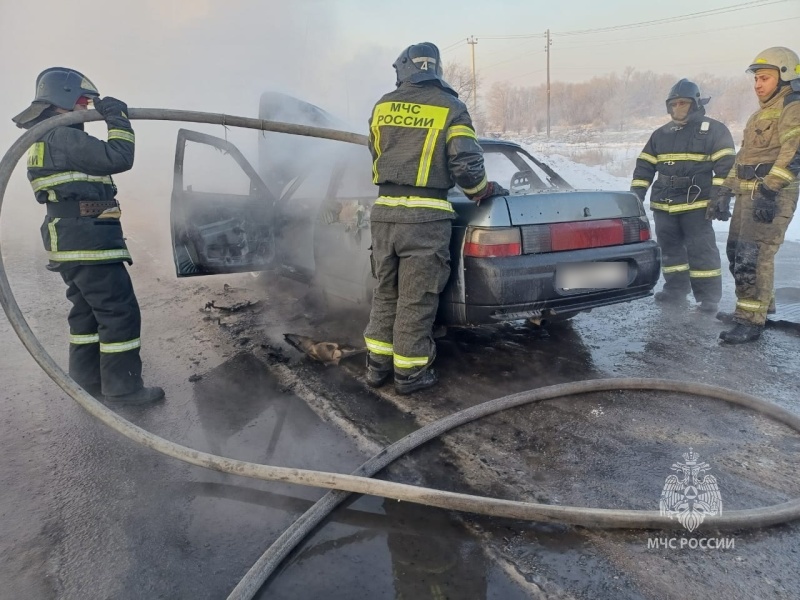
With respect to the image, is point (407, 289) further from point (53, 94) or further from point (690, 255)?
point (690, 255)

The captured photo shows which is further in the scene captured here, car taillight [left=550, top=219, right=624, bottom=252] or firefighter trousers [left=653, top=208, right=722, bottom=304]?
firefighter trousers [left=653, top=208, right=722, bottom=304]

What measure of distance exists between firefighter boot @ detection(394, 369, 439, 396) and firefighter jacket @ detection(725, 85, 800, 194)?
9.33 feet

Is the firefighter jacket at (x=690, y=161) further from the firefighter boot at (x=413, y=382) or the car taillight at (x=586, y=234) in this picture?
the firefighter boot at (x=413, y=382)

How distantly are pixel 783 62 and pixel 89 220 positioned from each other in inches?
194

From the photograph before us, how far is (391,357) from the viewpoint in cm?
348

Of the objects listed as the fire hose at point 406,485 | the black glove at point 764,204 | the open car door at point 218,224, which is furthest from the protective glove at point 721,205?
the open car door at point 218,224

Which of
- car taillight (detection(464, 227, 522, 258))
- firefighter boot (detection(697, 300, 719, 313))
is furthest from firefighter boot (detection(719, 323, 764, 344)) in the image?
car taillight (detection(464, 227, 522, 258))

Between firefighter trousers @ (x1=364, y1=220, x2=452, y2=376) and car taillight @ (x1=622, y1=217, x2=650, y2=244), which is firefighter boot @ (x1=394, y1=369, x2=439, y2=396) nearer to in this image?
firefighter trousers @ (x1=364, y1=220, x2=452, y2=376)

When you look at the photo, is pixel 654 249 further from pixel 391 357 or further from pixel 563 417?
pixel 391 357

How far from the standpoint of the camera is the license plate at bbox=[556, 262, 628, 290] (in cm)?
322

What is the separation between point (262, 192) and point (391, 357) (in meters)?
2.60

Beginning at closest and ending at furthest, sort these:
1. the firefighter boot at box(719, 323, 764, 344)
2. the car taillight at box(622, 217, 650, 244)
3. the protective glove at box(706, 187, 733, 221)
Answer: the car taillight at box(622, 217, 650, 244)
the firefighter boot at box(719, 323, 764, 344)
the protective glove at box(706, 187, 733, 221)

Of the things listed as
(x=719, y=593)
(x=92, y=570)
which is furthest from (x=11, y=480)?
(x=719, y=593)

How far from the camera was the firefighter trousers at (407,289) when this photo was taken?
10.3 feet
